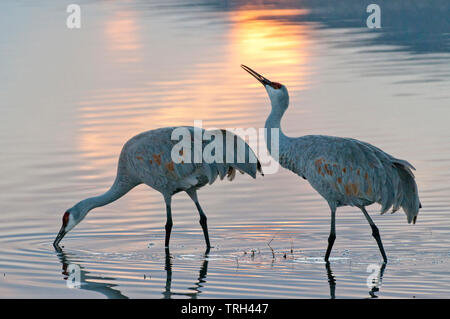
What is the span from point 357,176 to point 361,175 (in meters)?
0.04

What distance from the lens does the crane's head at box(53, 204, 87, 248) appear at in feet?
43.5

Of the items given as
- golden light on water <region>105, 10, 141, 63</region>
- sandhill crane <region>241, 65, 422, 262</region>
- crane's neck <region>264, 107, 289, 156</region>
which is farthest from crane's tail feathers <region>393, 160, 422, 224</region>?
golden light on water <region>105, 10, 141, 63</region>

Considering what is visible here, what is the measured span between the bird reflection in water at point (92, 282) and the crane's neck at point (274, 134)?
7.25 feet

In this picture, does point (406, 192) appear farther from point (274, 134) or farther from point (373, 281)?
point (274, 134)

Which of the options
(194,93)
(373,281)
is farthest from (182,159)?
(194,93)

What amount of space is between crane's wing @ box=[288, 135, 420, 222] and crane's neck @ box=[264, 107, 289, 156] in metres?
0.44

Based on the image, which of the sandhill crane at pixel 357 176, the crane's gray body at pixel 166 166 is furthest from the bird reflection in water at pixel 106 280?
the sandhill crane at pixel 357 176

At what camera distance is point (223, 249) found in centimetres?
1291

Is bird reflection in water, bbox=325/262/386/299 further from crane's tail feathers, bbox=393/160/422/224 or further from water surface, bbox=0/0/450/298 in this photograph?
crane's tail feathers, bbox=393/160/422/224

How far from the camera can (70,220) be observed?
526 inches

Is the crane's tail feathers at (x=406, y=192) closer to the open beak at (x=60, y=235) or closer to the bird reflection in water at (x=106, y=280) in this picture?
the bird reflection in water at (x=106, y=280)
